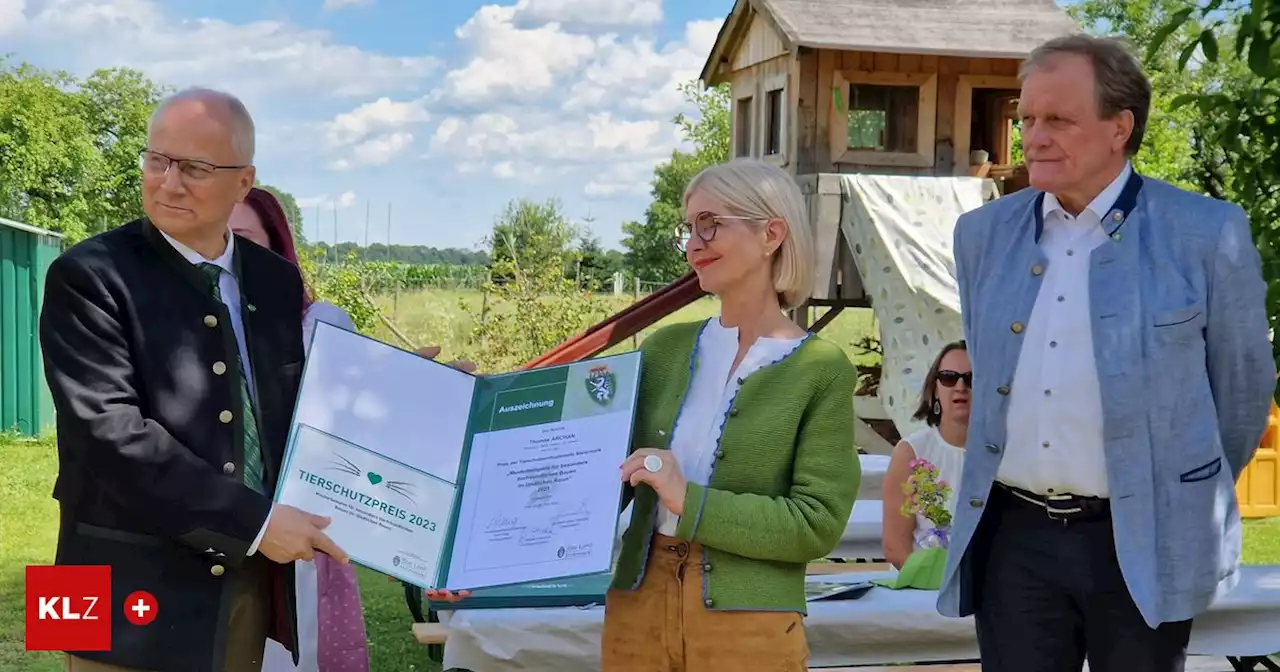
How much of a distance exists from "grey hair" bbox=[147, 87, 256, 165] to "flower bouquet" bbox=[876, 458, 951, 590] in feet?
9.61

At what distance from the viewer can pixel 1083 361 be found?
2.61 meters

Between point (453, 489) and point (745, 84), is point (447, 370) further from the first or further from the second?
point (745, 84)

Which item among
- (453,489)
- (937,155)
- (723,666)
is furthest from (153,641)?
(937,155)

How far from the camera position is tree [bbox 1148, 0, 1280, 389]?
148 inches

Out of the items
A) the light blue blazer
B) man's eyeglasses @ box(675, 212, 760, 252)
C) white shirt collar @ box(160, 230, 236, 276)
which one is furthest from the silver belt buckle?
white shirt collar @ box(160, 230, 236, 276)

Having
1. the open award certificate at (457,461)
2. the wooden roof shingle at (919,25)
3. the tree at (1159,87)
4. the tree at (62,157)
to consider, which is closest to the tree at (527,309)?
the wooden roof shingle at (919,25)

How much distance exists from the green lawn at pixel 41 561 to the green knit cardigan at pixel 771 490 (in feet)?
12.8

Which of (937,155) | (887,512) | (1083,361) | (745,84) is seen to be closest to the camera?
(1083,361)

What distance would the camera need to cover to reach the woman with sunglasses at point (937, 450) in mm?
4770


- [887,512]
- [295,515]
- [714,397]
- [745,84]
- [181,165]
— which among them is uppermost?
[745,84]

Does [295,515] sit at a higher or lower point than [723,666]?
higher

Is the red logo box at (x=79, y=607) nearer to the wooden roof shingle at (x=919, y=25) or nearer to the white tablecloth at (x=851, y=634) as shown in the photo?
the white tablecloth at (x=851, y=634)

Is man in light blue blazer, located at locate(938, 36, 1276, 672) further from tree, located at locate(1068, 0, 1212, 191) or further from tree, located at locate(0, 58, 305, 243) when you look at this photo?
tree, located at locate(0, 58, 305, 243)

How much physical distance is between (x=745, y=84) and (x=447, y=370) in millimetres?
11337
